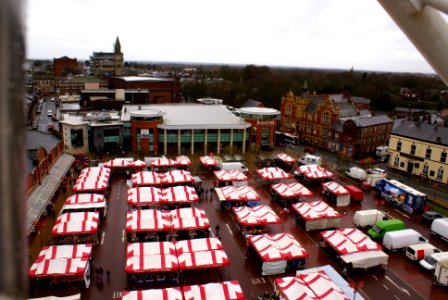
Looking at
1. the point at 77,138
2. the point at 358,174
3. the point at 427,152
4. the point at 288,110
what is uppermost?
the point at 288,110

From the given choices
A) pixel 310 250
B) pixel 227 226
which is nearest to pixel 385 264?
pixel 310 250

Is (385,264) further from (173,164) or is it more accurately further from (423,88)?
(423,88)

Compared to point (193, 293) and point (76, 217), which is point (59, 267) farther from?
point (193, 293)

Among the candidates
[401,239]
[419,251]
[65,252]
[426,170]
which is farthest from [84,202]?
[426,170]

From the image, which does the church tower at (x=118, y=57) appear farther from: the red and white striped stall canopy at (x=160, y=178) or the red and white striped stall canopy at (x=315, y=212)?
the red and white striped stall canopy at (x=315, y=212)

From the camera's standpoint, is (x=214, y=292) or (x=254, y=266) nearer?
(x=214, y=292)

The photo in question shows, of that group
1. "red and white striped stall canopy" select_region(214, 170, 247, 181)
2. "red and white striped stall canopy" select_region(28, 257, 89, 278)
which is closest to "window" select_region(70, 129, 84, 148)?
"red and white striped stall canopy" select_region(214, 170, 247, 181)

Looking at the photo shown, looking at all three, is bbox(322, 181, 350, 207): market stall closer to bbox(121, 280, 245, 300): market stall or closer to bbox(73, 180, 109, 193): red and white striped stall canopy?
bbox(121, 280, 245, 300): market stall
